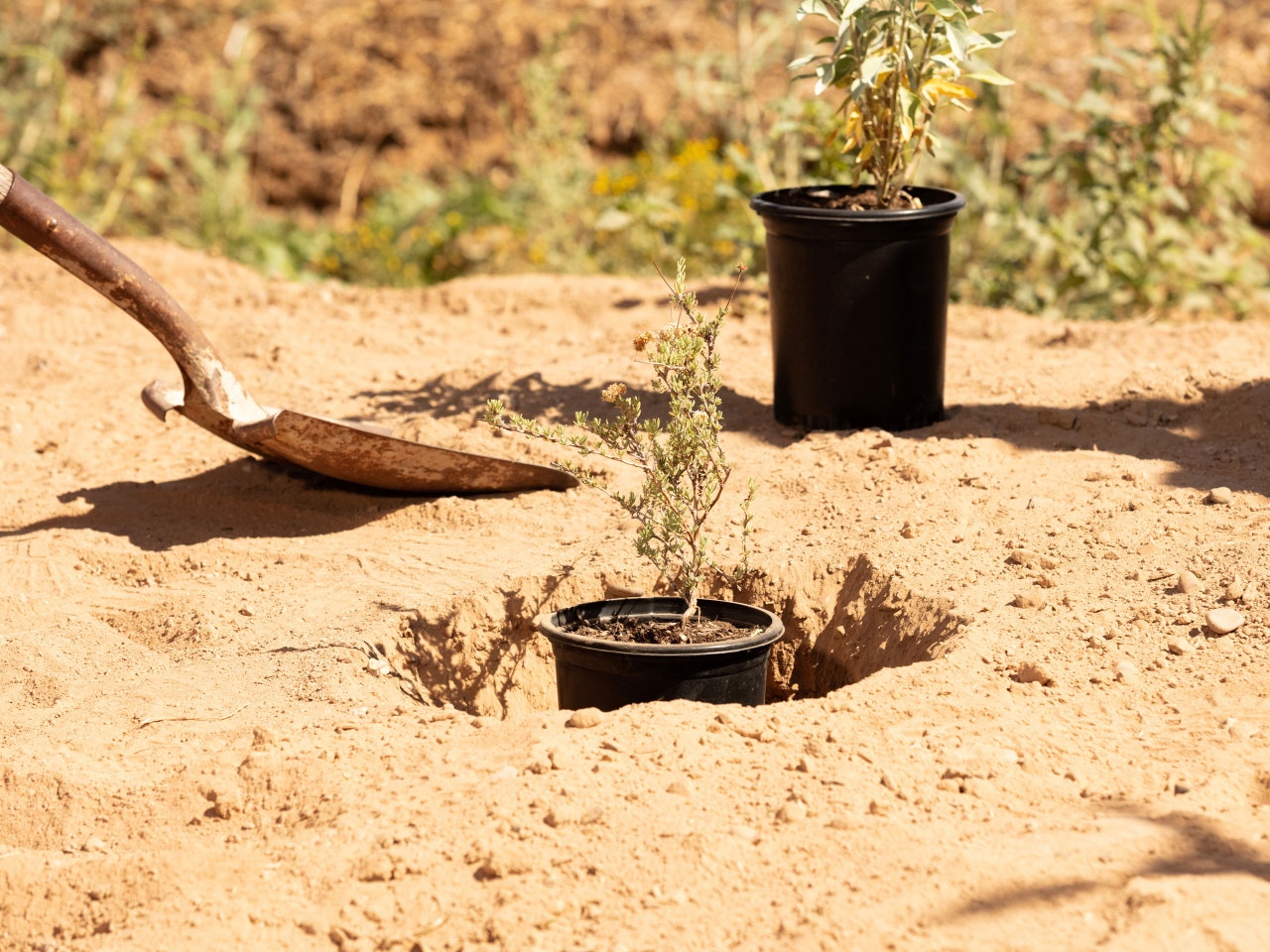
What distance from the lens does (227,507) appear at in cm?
391

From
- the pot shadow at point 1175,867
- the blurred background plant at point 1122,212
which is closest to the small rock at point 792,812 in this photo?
the pot shadow at point 1175,867

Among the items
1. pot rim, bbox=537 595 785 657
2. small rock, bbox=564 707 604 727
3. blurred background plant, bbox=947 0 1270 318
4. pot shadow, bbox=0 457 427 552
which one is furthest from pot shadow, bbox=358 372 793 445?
blurred background plant, bbox=947 0 1270 318

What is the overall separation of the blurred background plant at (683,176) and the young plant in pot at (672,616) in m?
1.88

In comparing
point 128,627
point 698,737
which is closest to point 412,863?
point 698,737

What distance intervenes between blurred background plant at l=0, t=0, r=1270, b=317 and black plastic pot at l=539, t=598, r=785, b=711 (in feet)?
7.16

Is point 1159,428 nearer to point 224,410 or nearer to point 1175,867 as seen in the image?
point 1175,867

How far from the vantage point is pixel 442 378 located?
475 cm

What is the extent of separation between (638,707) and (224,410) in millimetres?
1561

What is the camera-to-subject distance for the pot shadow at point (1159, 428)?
3.71 m

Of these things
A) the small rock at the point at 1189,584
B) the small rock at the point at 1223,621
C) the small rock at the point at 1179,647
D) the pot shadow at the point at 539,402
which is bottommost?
the small rock at the point at 1179,647

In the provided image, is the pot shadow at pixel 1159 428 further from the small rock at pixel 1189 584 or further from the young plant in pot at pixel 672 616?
the young plant in pot at pixel 672 616

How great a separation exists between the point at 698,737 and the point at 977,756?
0.50 metres

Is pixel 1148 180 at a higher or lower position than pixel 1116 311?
higher

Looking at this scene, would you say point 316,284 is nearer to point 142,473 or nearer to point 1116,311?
point 142,473
